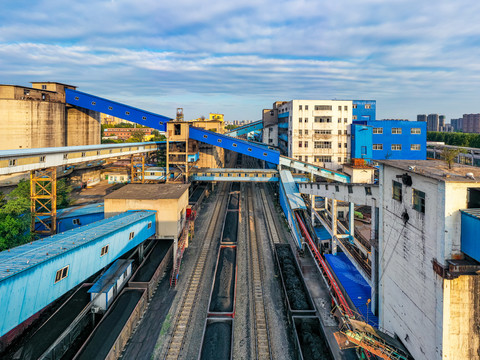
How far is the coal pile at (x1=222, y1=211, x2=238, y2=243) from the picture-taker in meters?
26.8

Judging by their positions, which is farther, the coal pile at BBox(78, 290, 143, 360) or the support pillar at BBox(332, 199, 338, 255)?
the support pillar at BBox(332, 199, 338, 255)

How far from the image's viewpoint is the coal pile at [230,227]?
26.8m

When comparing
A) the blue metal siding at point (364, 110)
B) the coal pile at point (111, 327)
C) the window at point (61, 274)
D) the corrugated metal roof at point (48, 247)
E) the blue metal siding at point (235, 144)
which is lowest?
the coal pile at point (111, 327)

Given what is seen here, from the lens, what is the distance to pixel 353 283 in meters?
16.8

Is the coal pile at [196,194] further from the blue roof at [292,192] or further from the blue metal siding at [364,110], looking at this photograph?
the blue metal siding at [364,110]

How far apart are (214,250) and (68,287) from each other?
13608 millimetres

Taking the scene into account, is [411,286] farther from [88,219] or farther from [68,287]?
[88,219]

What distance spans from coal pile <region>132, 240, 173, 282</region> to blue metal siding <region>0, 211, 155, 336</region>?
10.9 ft

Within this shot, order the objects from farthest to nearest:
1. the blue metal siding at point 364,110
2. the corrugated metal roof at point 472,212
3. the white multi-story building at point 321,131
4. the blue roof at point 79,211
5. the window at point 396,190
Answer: the blue metal siding at point 364,110
the white multi-story building at point 321,131
the blue roof at point 79,211
the window at point 396,190
the corrugated metal roof at point 472,212

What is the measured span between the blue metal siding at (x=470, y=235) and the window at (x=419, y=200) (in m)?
1.59

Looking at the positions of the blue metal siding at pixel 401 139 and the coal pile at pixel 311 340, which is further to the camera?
the blue metal siding at pixel 401 139

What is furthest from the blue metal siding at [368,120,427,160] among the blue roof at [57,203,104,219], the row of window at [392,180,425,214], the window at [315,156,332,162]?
the blue roof at [57,203,104,219]

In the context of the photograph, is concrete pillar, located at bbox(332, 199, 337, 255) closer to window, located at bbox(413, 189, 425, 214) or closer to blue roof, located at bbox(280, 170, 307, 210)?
blue roof, located at bbox(280, 170, 307, 210)

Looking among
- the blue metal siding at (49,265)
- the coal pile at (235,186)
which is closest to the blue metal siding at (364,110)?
the coal pile at (235,186)
